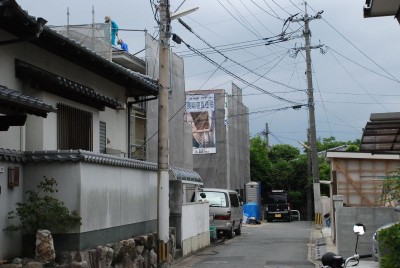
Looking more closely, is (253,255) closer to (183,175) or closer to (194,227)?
(194,227)

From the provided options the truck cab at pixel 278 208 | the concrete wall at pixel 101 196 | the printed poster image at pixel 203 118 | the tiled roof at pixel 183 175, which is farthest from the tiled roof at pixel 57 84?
the truck cab at pixel 278 208

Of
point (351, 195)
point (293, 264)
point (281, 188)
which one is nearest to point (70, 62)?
point (293, 264)

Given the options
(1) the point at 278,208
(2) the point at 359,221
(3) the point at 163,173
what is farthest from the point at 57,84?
(1) the point at 278,208

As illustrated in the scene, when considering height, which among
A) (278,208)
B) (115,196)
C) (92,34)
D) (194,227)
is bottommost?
(278,208)

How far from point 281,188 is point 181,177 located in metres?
32.6

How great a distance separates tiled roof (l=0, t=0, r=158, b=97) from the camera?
8.98 meters

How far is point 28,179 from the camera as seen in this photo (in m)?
10.2

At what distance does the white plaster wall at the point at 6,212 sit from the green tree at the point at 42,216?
0.35ft

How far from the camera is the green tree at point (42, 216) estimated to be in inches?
382

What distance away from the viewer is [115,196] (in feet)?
39.7

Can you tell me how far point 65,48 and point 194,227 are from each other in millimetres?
9792

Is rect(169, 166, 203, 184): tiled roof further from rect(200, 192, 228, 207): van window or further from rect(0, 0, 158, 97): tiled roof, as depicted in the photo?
rect(0, 0, 158, 97): tiled roof

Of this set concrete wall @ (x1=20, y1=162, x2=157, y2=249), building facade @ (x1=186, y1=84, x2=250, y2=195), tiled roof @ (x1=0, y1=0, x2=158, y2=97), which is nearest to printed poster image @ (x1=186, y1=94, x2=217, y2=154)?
building facade @ (x1=186, y1=84, x2=250, y2=195)

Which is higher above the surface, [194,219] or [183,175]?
[183,175]
